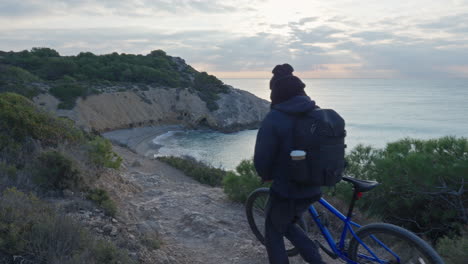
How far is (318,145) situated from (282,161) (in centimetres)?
31

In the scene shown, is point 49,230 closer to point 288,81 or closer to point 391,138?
point 288,81

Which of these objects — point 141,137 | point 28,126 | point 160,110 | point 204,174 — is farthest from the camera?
point 160,110

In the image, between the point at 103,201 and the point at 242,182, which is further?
the point at 242,182

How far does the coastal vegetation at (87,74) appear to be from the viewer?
35.7 m

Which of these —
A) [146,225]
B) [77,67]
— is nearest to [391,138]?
[77,67]

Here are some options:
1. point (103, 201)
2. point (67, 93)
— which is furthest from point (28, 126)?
point (67, 93)

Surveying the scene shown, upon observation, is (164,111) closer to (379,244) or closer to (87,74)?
(87,74)

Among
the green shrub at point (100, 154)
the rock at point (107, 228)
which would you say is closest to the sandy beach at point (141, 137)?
the green shrub at point (100, 154)

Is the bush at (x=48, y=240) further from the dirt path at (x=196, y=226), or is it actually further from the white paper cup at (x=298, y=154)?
the white paper cup at (x=298, y=154)

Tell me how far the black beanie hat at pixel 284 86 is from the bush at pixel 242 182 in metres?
4.14

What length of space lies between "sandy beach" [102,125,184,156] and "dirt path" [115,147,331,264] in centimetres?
2278

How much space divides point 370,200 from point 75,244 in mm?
4734

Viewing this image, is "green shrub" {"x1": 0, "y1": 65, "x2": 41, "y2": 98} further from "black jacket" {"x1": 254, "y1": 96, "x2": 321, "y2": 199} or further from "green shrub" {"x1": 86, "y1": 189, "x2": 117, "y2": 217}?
"black jacket" {"x1": 254, "y1": 96, "x2": 321, "y2": 199}

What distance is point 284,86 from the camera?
279 centimetres
